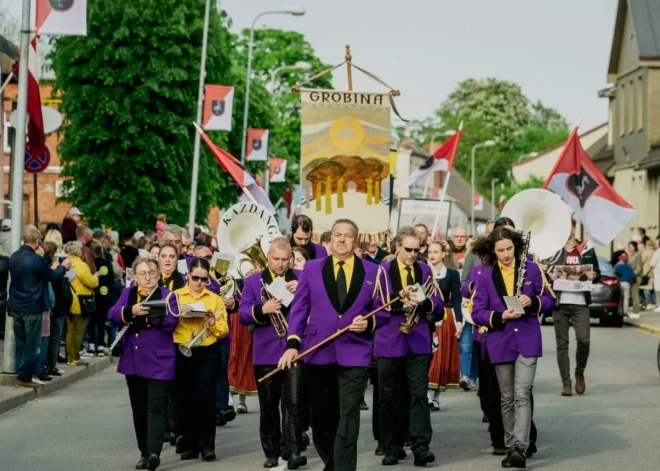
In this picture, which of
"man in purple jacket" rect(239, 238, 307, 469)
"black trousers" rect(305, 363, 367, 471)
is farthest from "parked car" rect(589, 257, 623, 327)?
"black trousers" rect(305, 363, 367, 471)

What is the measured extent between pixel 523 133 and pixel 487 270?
4701 inches

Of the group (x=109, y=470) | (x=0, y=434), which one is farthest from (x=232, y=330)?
(x=109, y=470)

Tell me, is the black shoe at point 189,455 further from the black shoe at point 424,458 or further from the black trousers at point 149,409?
the black shoe at point 424,458

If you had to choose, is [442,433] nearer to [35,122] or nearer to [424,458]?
[424,458]

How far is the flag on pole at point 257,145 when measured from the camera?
47000mm

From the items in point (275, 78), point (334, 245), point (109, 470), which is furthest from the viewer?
point (275, 78)

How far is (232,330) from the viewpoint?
45.4 ft

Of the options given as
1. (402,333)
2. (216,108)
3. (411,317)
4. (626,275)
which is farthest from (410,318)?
(626,275)

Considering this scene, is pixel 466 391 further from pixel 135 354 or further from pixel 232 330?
pixel 135 354

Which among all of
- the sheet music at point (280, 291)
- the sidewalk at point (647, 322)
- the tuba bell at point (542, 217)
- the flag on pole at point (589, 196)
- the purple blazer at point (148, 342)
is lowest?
the sidewalk at point (647, 322)

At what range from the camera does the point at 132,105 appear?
4156 cm

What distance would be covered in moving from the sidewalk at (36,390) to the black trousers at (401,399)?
5.10 m

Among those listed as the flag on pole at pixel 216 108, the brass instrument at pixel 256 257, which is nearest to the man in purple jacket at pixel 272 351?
the brass instrument at pixel 256 257

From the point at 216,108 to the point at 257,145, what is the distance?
40.5ft
